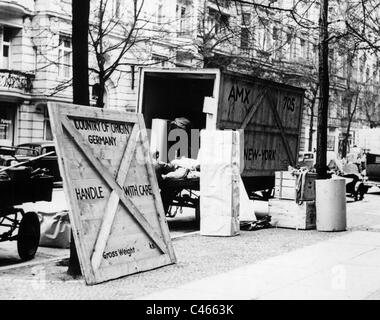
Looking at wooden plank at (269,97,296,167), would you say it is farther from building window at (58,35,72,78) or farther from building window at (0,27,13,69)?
building window at (0,27,13,69)

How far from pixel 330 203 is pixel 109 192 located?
6.15m

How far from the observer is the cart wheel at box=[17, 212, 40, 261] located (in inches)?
368

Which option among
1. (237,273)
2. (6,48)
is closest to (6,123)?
(6,48)

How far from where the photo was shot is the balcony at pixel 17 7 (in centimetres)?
3058

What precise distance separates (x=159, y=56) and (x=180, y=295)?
31938 millimetres

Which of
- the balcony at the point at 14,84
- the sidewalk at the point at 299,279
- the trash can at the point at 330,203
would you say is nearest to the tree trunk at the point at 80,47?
A: the sidewalk at the point at 299,279

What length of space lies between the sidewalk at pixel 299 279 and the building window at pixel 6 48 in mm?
25108

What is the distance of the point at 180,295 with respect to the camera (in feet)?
22.9

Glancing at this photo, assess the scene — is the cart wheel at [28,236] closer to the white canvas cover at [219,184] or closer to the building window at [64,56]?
the white canvas cover at [219,184]

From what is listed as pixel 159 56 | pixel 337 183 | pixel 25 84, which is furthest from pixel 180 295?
pixel 159 56

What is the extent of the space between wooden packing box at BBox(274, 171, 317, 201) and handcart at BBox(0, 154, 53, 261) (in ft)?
18.5

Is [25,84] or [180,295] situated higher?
[25,84]

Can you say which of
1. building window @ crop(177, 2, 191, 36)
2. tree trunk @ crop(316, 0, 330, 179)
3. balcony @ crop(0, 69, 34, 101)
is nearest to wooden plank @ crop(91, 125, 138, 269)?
tree trunk @ crop(316, 0, 330, 179)
